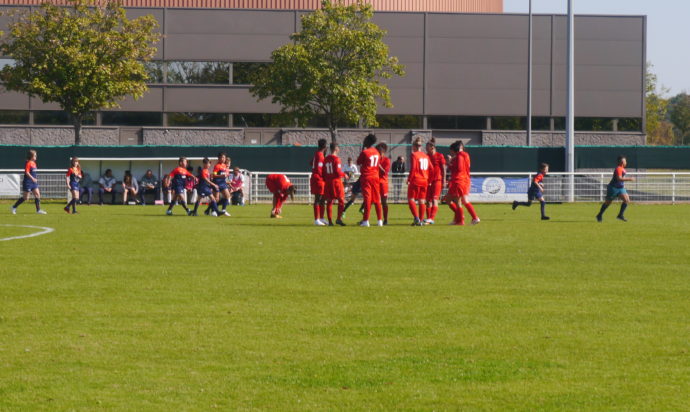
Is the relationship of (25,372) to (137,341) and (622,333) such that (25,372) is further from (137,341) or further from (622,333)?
(622,333)

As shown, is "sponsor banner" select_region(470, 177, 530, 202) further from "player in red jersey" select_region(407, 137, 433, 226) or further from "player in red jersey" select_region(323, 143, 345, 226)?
"player in red jersey" select_region(323, 143, 345, 226)

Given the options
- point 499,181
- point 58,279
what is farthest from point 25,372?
point 499,181

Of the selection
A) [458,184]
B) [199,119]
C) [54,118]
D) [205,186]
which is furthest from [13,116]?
[458,184]

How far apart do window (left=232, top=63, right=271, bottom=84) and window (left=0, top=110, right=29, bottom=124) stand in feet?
38.1

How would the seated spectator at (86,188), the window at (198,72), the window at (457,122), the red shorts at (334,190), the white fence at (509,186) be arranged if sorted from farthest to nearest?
the window at (457,122) → the window at (198,72) → the white fence at (509,186) → the seated spectator at (86,188) → the red shorts at (334,190)

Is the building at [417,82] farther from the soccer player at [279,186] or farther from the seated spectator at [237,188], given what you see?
the soccer player at [279,186]

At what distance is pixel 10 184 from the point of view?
3862cm

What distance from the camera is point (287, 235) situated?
19297 mm

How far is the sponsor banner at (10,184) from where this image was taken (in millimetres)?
38594

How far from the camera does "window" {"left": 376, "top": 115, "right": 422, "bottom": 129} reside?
5922 centimetres

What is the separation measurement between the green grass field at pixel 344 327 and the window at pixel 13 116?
43129mm

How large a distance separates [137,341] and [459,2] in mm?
59339

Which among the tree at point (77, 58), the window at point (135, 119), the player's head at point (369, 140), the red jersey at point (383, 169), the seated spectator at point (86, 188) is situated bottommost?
the seated spectator at point (86, 188)

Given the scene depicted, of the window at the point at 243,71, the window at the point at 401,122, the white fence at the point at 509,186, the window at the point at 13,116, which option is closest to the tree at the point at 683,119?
the window at the point at 401,122
